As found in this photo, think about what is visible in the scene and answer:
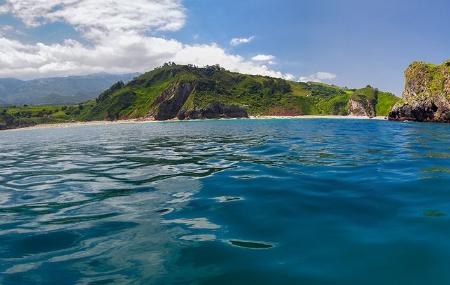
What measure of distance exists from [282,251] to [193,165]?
15127mm

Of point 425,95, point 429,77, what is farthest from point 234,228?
point 429,77

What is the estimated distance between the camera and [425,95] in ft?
393

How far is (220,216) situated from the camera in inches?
442

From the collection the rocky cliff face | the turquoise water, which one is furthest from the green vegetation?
the turquoise water

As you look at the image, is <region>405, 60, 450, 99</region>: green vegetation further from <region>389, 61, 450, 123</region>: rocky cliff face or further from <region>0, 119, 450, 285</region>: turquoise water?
<region>0, 119, 450, 285</region>: turquoise water

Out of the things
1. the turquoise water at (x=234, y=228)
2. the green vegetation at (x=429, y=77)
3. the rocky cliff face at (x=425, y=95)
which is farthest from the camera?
the green vegetation at (x=429, y=77)

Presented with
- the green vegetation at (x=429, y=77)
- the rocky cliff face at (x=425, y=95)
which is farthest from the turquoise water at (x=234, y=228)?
the green vegetation at (x=429, y=77)

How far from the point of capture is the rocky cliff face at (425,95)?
112 meters

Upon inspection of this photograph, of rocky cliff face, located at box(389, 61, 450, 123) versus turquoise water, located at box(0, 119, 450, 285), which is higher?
rocky cliff face, located at box(389, 61, 450, 123)

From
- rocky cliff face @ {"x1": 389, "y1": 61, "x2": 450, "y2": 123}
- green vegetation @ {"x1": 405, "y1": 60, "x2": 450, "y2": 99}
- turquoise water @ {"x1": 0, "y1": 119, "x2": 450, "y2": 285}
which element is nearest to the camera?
turquoise water @ {"x1": 0, "y1": 119, "x2": 450, "y2": 285}

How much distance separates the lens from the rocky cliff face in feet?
366

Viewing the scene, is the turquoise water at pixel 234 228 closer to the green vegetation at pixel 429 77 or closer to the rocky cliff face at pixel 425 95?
the rocky cliff face at pixel 425 95

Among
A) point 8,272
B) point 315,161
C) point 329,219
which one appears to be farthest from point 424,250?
point 315,161

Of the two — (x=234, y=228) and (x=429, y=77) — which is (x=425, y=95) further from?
(x=234, y=228)
